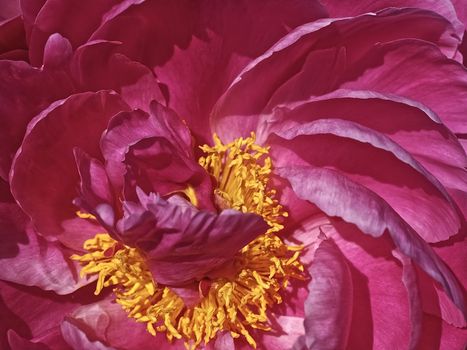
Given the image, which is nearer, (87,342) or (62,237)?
(87,342)

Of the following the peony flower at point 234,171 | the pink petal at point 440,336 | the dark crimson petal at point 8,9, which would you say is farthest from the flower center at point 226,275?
the dark crimson petal at point 8,9

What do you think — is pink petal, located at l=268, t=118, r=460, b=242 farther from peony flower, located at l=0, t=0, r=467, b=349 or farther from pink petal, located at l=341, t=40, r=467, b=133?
pink petal, located at l=341, t=40, r=467, b=133

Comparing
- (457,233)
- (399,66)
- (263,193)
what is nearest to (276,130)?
(263,193)

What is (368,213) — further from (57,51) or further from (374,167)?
(57,51)

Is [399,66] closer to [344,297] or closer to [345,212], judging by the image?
[345,212]

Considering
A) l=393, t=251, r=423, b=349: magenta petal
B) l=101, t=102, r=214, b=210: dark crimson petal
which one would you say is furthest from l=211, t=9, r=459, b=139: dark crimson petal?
l=393, t=251, r=423, b=349: magenta petal

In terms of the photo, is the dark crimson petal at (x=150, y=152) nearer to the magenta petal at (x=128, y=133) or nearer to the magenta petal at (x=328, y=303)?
the magenta petal at (x=128, y=133)

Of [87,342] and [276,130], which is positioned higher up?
[276,130]
